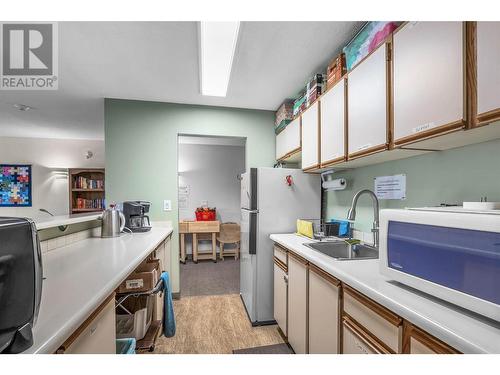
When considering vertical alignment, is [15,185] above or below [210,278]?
above

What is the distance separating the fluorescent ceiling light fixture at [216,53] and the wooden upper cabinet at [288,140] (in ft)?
2.69

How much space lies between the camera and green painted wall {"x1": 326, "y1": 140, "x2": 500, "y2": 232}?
3.40ft

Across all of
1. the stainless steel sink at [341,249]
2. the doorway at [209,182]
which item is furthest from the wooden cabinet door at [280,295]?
the doorway at [209,182]

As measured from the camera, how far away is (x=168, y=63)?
6.45 ft

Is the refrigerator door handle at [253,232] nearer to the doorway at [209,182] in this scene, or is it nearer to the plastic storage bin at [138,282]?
the plastic storage bin at [138,282]

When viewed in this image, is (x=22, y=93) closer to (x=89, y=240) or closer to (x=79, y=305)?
(x=89, y=240)

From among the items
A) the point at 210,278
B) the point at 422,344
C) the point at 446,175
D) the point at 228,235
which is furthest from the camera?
the point at 228,235

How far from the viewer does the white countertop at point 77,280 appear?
2.18 ft

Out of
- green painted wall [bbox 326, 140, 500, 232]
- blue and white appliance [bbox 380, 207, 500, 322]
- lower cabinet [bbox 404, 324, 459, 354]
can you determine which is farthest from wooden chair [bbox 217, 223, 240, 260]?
lower cabinet [bbox 404, 324, 459, 354]

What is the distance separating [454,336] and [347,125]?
1.25 m

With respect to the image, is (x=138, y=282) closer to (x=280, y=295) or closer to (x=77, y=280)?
(x=77, y=280)

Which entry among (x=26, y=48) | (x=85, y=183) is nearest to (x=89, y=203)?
(x=85, y=183)

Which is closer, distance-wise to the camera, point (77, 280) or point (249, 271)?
point (77, 280)

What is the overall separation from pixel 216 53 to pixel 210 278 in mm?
2984
